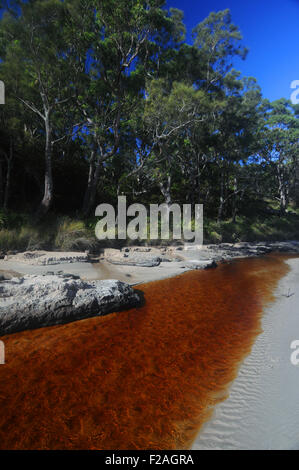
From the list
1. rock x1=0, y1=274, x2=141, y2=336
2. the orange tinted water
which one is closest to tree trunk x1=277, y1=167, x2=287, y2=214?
the orange tinted water

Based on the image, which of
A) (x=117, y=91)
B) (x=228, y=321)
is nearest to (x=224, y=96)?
(x=117, y=91)

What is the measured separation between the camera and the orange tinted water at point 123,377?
223cm

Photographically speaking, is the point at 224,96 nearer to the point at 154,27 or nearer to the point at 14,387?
the point at 154,27

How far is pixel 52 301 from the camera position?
14.5ft

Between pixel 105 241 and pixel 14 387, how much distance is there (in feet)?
27.0

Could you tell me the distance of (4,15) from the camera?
9859 millimetres

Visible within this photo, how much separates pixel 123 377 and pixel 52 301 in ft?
7.44

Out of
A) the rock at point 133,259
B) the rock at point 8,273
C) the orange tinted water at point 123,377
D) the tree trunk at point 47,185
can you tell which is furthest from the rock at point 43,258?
the tree trunk at point 47,185

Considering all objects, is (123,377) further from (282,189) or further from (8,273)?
(282,189)
